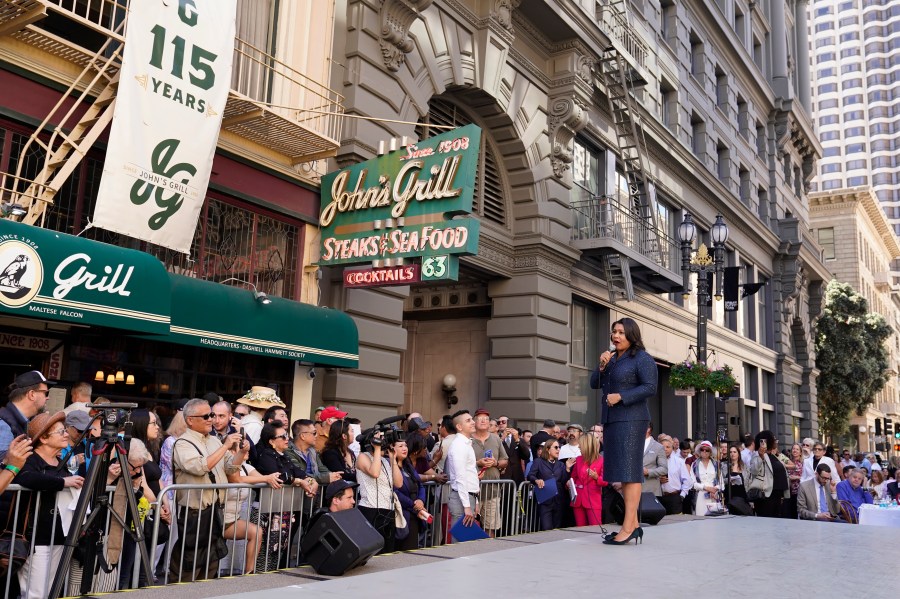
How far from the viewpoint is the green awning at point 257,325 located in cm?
1130

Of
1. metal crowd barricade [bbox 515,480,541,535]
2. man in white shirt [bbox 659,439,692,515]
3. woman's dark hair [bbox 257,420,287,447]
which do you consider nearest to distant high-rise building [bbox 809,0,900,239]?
man in white shirt [bbox 659,439,692,515]

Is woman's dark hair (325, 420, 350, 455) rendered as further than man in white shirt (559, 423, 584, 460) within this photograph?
No

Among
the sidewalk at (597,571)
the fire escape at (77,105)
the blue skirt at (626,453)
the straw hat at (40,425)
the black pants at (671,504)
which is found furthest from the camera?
the black pants at (671,504)

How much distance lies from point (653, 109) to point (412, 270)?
16.9m

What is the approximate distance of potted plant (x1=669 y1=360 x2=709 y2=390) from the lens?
1909 centimetres

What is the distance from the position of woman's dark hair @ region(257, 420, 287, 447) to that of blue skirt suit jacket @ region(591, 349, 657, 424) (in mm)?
3444

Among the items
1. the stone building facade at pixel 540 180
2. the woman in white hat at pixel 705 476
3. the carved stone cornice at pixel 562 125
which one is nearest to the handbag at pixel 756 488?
the woman in white hat at pixel 705 476

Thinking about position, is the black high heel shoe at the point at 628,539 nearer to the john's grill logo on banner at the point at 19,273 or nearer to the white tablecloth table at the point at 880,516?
the john's grill logo on banner at the point at 19,273

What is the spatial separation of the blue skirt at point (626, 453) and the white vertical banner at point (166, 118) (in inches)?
281

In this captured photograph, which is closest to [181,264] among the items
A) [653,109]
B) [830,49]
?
[653,109]

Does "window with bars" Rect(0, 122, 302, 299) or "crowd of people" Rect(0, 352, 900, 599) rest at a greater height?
"window with bars" Rect(0, 122, 302, 299)

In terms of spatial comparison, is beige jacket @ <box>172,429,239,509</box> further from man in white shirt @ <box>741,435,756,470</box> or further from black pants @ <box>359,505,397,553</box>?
man in white shirt @ <box>741,435,756,470</box>

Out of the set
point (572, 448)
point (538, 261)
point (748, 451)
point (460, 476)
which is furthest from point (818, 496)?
point (460, 476)

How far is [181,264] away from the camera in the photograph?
40.3ft
